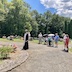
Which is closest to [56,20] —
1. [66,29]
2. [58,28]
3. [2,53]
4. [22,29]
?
[58,28]

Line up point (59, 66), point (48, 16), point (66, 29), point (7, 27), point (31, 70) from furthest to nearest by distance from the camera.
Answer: point (48, 16) < point (66, 29) < point (7, 27) < point (59, 66) < point (31, 70)

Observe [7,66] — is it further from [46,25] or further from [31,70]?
[46,25]

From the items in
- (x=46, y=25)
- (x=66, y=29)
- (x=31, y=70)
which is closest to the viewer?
(x=31, y=70)

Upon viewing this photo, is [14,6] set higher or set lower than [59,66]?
higher

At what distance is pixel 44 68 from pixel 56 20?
95.5 m

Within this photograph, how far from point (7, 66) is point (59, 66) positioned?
3019 mm

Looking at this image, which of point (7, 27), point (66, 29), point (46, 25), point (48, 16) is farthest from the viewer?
point (48, 16)

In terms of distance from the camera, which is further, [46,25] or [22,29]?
[46,25]

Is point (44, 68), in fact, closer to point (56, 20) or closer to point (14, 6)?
point (14, 6)

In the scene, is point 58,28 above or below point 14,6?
below

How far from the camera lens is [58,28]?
107 metres

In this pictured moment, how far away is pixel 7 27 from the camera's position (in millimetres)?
77438

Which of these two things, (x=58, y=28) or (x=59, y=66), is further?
(x=58, y=28)

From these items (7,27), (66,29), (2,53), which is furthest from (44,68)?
(66,29)
